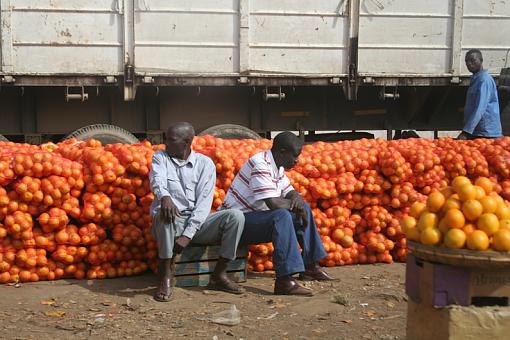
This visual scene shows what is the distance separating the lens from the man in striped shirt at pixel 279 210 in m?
4.64

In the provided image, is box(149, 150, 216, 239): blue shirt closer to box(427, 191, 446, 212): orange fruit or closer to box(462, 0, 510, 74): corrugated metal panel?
box(427, 191, 446, 212): orange fruit

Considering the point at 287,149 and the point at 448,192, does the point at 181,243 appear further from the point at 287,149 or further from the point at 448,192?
the point at 448,192

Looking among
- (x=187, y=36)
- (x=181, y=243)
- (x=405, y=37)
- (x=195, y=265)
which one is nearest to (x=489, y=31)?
(x=405, y=37)

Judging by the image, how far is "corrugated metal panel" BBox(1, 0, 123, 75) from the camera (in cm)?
794

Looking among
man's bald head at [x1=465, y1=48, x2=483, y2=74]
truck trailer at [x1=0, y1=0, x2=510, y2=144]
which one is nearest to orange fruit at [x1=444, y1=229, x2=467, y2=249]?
man's bald head at [x1=465, y1=48, x2=483, y2=74]

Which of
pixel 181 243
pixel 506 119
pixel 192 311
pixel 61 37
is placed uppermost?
pixel 61 37

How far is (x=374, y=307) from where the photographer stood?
4.54m

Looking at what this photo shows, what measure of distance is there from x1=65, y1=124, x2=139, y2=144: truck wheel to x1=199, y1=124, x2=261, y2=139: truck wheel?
1.17m

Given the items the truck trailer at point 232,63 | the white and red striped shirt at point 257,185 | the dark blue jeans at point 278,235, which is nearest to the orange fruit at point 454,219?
the dark blue jeans at point 278,235

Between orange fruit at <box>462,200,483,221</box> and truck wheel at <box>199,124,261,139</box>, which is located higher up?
truck wheel at <box>199,124,261,139</box>

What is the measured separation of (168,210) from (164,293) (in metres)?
0.64

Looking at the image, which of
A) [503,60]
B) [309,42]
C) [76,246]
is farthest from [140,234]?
[503,60]

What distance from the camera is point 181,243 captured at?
14.6 ft

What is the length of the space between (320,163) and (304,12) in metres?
3.63
